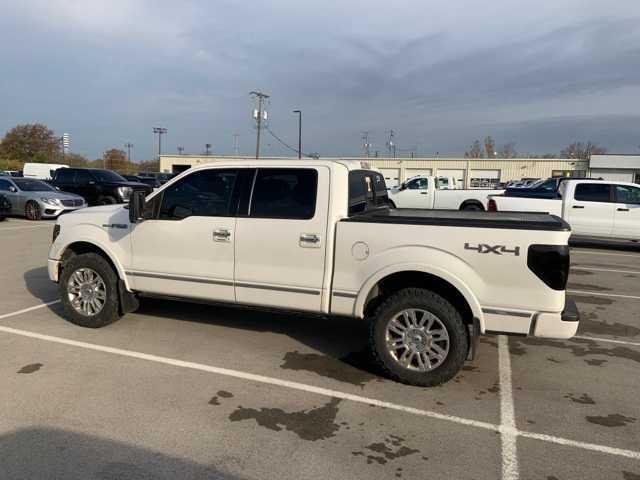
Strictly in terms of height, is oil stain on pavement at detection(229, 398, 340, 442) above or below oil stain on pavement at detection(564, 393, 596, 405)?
below

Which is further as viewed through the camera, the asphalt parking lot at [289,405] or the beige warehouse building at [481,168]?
the beige warehouse building at [481,168]

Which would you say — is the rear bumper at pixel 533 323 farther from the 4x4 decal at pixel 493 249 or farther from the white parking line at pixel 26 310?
the white parking line at pixel 26 310

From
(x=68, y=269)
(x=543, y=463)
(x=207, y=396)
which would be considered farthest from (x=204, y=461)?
(x=68, y=269)

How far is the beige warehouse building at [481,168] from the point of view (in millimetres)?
57062

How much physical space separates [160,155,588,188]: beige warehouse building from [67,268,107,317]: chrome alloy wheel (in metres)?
51.8

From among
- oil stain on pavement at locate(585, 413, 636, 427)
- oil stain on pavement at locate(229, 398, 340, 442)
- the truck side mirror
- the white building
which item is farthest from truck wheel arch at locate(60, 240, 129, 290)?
the white building

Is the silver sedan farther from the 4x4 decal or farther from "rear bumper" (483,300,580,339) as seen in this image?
"rear bumper" (483,300,580,339)

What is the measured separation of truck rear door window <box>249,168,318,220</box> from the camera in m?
4.63

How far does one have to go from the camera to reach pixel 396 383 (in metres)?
4.34

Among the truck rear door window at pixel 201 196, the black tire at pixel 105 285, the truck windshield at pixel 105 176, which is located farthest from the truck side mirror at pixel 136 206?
the truck windshield at pixel 105 176

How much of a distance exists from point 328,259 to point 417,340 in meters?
1.06

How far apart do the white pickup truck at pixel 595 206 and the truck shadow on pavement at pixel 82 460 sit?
11.6 metres

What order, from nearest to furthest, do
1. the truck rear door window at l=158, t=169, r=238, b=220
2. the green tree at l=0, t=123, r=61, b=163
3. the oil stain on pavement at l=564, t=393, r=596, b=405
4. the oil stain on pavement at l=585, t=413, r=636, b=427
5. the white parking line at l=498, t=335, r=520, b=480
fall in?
1. the white parking line at l=498, t=335, r=520, b=480
2. the oil stain on pavement at l=585, t=413, r=636, b=427
3. the oil stain on pavement at l=564, t=393, r=596, b=405
4. the truck rear door window at l=158, t=169, r=238, b=220
5. the green tree at l=0, t=123, r=61, b=163

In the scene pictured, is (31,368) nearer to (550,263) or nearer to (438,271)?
(438,271)
